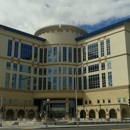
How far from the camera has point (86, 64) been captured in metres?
67.2

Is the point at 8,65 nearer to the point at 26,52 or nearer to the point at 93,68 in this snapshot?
the point at 26,52

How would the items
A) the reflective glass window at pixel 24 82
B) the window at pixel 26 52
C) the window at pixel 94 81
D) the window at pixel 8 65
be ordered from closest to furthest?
1. the window at pixel 8 65
2. the window at pixel 94 81
3. the reflective glass window at pixel 24 82
4. the window at pixel 26 52

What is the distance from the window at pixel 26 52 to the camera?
66938 mm

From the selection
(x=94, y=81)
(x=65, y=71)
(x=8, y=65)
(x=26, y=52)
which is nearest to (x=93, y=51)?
(x=94, y=81)

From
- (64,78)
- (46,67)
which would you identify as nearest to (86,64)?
(64,78)

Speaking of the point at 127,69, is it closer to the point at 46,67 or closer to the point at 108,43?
the point at 108,43

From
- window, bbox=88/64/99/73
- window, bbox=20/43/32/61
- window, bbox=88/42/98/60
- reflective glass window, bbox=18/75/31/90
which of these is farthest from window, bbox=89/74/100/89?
window, bbox=20/43/32/61

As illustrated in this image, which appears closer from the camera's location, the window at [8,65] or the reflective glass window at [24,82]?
the window at [8,65]

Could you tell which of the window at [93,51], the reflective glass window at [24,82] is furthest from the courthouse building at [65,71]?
the reflective glass window at [24,82]

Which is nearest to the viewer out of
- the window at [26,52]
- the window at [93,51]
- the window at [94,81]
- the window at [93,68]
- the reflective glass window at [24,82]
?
the window at [94,81]

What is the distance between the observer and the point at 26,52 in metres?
67.9

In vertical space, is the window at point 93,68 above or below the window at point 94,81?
above

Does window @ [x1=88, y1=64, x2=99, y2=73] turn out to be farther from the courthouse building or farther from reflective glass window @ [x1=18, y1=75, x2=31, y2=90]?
reflective glass window @ [x1=18, y1=75, x2=31, y2=90]

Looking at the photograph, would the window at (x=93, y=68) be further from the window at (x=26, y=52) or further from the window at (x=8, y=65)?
the window at (x=8, y=65)
